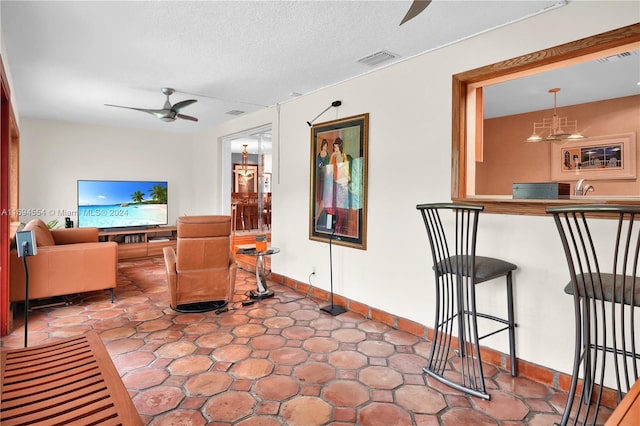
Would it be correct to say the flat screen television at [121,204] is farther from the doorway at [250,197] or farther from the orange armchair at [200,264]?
the orange armchair at [200,264]

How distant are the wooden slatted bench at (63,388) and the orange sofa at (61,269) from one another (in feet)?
7.17

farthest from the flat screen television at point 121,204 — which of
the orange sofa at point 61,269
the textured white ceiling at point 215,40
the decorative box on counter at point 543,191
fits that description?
the decorative box on counter at point 543,191

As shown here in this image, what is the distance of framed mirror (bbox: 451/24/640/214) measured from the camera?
2352mm

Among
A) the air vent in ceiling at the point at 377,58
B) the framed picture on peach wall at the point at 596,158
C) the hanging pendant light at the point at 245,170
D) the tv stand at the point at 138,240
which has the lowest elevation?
the tv stand at the point at 138,240

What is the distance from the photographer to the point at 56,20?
2.56 metres

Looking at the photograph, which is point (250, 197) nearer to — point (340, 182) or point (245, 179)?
point (245, 179)

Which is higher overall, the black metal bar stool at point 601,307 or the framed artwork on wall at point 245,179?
the framed artwork on wall at point 245,179

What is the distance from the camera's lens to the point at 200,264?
11.8ft

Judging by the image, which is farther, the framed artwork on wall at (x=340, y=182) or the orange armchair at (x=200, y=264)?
the framed artwork on wall at (x=340, y=182)

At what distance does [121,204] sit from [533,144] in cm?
710

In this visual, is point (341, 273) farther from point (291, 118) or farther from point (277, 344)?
point (291, 118)

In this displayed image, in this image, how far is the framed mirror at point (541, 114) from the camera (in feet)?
7.72

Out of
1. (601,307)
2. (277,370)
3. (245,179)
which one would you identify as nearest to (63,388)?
(277,370)

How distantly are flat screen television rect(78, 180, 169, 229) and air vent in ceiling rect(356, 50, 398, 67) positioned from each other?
5.29 meters
